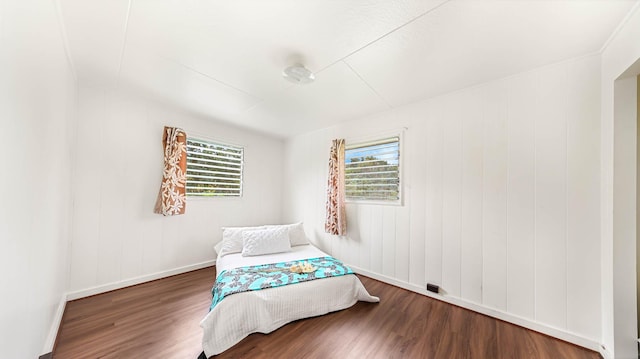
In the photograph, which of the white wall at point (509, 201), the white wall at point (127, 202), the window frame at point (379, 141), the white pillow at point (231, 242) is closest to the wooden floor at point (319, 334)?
the white wall at point (509, 201)

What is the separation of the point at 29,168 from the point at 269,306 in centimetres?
175

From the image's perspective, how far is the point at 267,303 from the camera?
182 centimetres

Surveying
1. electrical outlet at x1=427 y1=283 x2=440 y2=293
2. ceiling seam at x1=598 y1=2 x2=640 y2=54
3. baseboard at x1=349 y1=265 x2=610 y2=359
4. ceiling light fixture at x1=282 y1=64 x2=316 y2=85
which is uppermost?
ceiling seam at x1=598 y1=2 x2=640 y2=54

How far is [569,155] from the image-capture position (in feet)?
5.69

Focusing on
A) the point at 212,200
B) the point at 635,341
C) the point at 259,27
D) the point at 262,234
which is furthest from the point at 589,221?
the point at 212,200

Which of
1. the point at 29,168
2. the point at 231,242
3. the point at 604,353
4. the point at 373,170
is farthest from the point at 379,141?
the point at 29,168

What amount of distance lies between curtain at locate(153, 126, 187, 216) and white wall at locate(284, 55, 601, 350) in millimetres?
2763

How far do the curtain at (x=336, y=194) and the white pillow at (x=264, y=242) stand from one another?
73cm

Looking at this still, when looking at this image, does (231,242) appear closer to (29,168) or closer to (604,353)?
(29,168)

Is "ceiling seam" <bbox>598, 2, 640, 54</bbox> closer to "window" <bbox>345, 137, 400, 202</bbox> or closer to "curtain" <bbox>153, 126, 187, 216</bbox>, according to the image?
"window" <bbox>345, 137, 400, 202</bbox>

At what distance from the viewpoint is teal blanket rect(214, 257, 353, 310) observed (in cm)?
184

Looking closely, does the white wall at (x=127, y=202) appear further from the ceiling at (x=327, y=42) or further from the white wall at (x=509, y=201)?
the white wall at (x=509, y=201)

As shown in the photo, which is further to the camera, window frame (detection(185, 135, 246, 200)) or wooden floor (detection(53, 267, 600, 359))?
window frame (detection(185, 135, 246, 200))

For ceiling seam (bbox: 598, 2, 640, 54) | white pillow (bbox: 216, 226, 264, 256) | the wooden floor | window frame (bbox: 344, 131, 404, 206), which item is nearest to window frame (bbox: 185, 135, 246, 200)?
white pillow (bbox: 216, 226, 264, 256)
